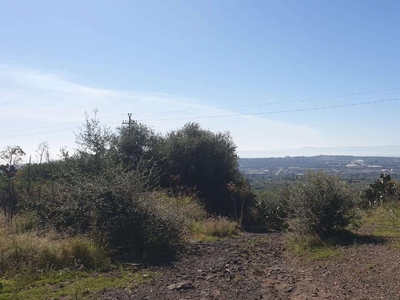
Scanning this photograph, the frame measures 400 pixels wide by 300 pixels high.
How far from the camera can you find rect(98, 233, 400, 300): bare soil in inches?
263

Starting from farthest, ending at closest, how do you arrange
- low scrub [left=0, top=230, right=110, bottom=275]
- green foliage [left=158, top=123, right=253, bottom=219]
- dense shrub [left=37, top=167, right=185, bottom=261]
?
green foliage [left=158, top=123, right=253, bottom=219], dense shrub [left=37, top=167, right=185, bottom=261], low scrub [left=0, top=230, right=110, bottom=275]

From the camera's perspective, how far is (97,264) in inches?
354

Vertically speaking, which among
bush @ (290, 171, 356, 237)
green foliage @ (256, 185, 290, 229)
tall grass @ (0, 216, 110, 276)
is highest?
bush @ (290, 171, 356, 237)

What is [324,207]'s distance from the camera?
1099cm

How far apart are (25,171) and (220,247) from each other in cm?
1120

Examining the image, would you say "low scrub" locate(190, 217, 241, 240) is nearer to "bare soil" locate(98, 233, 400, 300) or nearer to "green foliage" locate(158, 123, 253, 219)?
"bare soil" locate(98, 233, 400, 300)

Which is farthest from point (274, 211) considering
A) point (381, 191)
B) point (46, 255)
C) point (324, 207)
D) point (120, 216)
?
point (46, 255)

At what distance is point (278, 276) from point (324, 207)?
3.48 metres

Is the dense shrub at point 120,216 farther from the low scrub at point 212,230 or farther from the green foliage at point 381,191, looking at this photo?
the green foliage at point 381,191

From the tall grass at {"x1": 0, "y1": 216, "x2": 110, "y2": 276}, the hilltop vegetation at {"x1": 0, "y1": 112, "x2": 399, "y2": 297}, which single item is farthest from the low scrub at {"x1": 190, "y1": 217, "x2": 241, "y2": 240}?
the tall grass at {"x1": 0, "y1": 216, "x2": 110, "y2": 276}

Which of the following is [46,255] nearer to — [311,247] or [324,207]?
[311,247]

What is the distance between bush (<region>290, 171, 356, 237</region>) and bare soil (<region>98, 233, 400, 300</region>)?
2.67 feet

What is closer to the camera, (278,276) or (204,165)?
(278,276)

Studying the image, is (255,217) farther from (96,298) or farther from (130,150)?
(96,298)
